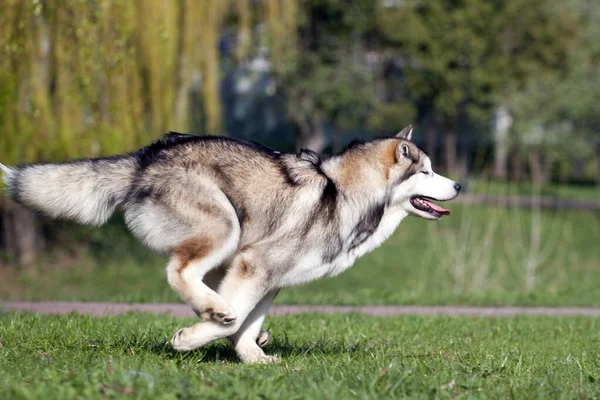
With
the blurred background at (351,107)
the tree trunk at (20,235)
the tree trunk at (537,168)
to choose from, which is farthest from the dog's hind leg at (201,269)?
the tree trunk at (537,168)

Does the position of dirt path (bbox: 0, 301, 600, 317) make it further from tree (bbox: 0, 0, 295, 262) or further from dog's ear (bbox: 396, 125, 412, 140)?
dog's ear (bbox: 396, 125, 412, 140)

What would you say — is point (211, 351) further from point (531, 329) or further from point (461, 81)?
point (461, 81)

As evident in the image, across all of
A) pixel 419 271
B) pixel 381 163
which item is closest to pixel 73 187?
pixel 381 163

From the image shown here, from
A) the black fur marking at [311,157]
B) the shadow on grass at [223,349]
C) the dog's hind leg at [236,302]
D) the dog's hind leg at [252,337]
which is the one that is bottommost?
the shadow on grass at [223,349]

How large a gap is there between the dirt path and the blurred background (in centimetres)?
75

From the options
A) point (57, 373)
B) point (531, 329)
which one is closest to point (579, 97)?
point (531, 329)

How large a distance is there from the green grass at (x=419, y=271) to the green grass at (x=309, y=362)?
159 inches

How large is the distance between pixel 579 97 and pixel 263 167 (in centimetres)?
3111

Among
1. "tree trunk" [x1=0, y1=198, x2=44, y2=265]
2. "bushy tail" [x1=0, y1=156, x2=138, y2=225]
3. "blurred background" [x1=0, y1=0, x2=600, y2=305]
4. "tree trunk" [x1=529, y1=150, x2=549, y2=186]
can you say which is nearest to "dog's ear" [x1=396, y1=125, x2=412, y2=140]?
"bushy tail" [x1=0, y1=156, x2=138, y2=225]

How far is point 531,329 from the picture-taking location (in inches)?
407

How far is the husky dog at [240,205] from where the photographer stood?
6520mm

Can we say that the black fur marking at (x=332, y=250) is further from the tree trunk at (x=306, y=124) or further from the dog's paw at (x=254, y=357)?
the tree trunk at (x=306, y=124)

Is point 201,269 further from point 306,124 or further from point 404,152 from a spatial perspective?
point 306,124

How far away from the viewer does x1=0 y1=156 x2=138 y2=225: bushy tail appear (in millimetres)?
6590
